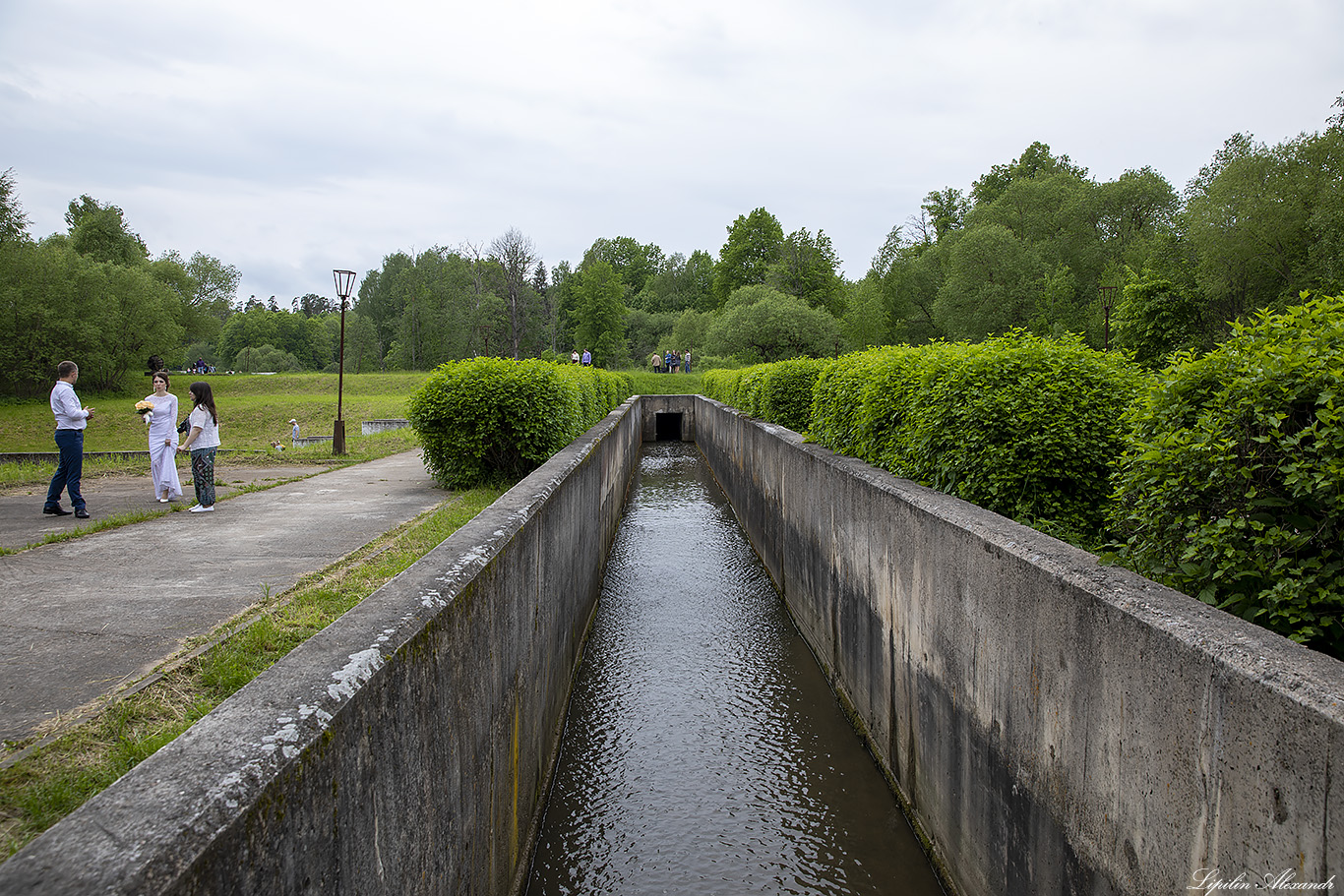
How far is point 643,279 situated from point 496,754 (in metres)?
114

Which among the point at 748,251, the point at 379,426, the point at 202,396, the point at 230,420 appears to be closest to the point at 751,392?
the point at 202,396

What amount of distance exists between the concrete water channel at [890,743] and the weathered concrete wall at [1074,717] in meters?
0.01

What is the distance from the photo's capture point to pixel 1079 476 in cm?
464

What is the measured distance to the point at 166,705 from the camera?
3488 millimetres

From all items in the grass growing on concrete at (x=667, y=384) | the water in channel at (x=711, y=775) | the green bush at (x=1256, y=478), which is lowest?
the water in channel at (x=711, y=775)

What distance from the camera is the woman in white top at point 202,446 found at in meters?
A: 8.84

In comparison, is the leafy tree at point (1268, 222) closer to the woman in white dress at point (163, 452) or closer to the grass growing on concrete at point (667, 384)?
the grass growing on concrete at point (667, 384)

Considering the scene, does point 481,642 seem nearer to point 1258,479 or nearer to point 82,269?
point 1258,479

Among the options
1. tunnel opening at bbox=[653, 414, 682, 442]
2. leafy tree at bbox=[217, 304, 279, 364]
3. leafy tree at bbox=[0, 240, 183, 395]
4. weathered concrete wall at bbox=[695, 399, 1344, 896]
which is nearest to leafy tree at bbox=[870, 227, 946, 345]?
tunnel opening at bbox=[653, 414, 682, 442]

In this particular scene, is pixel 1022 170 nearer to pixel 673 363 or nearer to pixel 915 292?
pixel 915 292

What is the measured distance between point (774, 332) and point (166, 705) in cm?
4938

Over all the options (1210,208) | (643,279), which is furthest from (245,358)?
(1210,208)

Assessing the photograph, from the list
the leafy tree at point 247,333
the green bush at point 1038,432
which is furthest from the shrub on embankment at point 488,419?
the leafy tree at point 247,333

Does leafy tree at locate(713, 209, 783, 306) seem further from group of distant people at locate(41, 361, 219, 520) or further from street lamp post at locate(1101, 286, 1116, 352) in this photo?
group of distant people at locate(41, 361, 219, 520)
